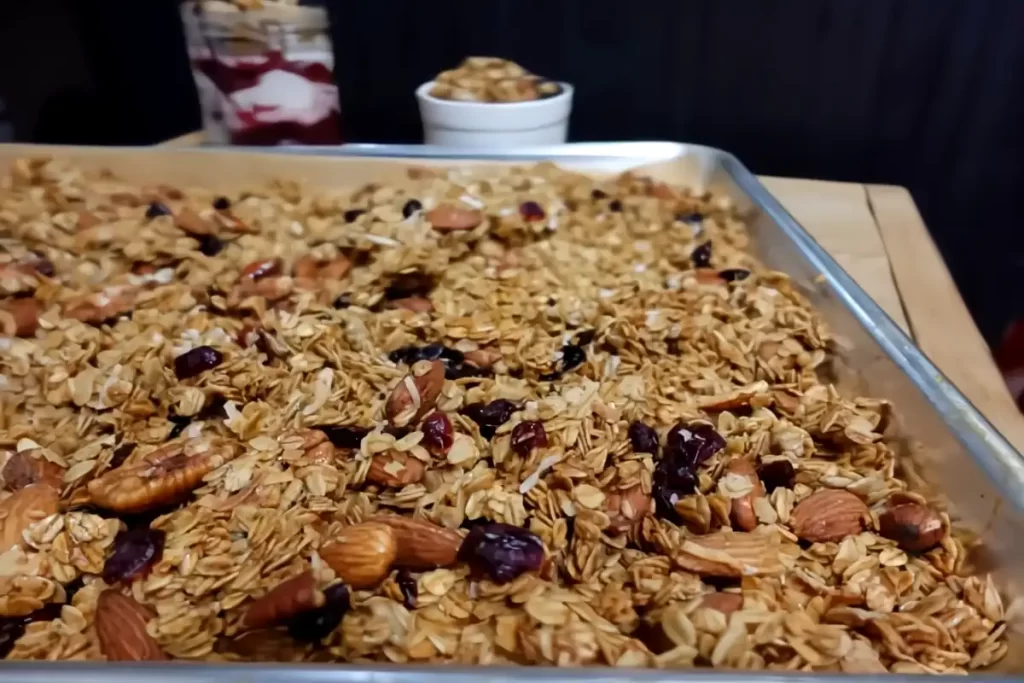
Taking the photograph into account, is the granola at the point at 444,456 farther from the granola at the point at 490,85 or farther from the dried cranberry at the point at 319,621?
the granola at the point at 490,85

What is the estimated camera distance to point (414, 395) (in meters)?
0.54

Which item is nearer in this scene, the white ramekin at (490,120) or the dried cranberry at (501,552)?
the dried cranberry at (501,552)

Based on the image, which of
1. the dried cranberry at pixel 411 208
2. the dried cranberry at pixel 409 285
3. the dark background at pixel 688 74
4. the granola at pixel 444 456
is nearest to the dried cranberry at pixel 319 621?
the granola at pixel 444 456

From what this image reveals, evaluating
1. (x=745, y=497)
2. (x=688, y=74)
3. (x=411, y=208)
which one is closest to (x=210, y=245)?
(x=411, y=208)

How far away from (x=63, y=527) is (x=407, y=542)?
0.19m

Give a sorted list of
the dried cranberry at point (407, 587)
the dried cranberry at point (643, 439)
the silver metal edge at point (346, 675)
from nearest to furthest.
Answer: the silver metal edge at point (346, 675)
the dried cranberry at point (407, 587)
the dried cranberry at point (643, 439)

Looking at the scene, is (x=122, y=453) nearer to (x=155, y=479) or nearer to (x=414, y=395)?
(x=155, y=479)

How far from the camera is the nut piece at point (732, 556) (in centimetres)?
42

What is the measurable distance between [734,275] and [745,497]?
300 mm

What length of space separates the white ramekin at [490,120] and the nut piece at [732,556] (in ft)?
2.03

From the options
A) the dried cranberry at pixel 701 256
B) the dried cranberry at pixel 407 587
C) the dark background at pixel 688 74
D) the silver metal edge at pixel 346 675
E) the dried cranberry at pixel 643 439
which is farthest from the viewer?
the dark background at pixel 688 74

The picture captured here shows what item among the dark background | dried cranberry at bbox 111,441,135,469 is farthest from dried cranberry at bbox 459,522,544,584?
the dark background

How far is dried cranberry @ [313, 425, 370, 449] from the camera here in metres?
0.51

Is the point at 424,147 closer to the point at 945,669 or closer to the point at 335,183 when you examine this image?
the point at 335,183
